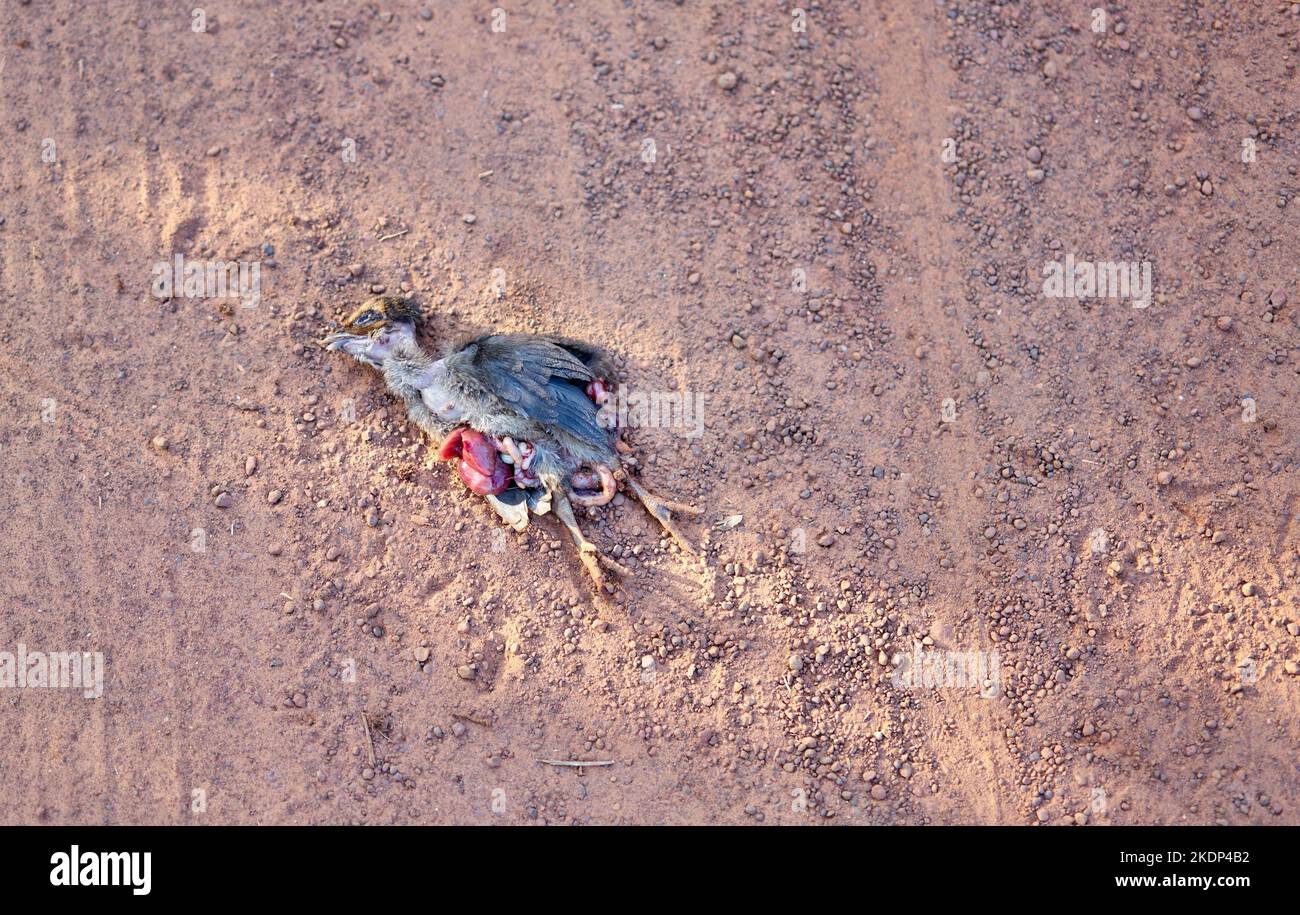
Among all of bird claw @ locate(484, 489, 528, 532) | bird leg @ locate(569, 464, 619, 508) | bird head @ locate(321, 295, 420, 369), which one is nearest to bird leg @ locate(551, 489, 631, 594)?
bird leg @ locate(569, 464, 619, 508)

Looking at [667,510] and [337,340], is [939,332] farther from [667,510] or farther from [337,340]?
[337,340]

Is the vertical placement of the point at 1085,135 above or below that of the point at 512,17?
below

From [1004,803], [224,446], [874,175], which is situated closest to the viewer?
[1004,803]

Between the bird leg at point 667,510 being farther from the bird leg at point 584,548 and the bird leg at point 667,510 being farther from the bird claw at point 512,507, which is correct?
the bird claw at point 512,507

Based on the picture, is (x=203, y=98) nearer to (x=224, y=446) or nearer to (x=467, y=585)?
(x=224, y=446)

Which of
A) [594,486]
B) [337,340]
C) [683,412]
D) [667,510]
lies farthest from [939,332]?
[337,340]

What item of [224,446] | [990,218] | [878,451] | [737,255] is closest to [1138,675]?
[878,451]

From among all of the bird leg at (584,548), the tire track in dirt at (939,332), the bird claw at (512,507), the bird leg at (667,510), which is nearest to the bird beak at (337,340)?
the bird claw at (512,507)

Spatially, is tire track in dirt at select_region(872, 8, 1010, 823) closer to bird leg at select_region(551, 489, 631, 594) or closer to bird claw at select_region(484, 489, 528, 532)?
bird leg at select_region(551, 489, 631, 594)
